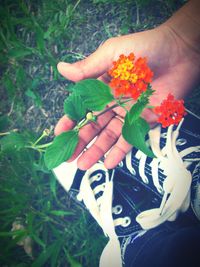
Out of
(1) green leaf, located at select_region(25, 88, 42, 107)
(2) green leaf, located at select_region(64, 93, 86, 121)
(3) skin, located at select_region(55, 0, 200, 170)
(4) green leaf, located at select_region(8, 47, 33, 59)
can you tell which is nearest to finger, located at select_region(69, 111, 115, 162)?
(3) skin, located at select_region(55, 0, 200, 170)

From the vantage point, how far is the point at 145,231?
3.40 ft

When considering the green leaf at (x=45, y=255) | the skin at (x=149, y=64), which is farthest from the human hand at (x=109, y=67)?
the green leaf at (x=45, y=255)

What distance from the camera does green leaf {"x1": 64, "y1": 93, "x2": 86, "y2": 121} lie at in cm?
89

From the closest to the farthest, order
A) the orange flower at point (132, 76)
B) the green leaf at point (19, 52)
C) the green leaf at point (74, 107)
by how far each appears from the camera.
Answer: the orange flower at point (132, 76), the green leaf at point (74, 107), the green leaf at point (19, 52)

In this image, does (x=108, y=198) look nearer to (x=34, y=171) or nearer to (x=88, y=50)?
(x=34, y=171)

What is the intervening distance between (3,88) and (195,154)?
631 mm

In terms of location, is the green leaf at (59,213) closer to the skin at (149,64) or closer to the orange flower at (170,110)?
the skin at (149,64)

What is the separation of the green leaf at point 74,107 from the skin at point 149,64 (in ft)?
0.32

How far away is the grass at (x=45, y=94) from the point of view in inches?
42.3

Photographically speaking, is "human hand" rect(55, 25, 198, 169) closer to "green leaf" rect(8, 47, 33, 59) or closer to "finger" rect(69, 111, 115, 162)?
"finger" rect(69, 111, 115, 162)

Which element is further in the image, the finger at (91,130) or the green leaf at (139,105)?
the finger at (91,130)

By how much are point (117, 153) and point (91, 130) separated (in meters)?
0.11

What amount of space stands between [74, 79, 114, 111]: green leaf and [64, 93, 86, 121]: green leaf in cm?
4

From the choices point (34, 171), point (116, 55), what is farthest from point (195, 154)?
point (34, 171)
